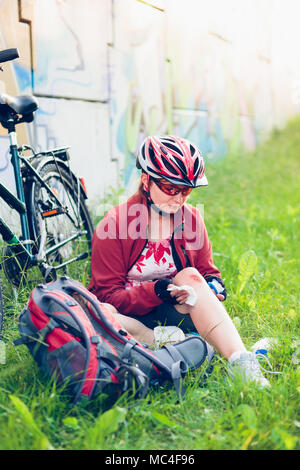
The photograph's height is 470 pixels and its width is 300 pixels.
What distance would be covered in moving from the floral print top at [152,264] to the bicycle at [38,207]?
Result: 20.3 inches

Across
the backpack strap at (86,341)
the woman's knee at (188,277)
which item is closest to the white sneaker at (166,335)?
the woman's knee at (188,277)

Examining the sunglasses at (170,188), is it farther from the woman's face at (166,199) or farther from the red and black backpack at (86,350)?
the red and black backpack at (86,350)

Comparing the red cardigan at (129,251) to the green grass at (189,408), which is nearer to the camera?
the green grass at (189,408)

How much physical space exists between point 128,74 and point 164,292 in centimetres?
348

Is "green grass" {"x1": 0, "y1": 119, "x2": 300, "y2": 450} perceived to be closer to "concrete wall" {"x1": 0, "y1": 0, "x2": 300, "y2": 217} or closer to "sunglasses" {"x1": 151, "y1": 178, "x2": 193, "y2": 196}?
"sunglasses" {"x1": 151, "y1": 178, "x2": 193, "y2": 196}

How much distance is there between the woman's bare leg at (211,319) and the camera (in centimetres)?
243

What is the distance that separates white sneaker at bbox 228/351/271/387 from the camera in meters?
2.29

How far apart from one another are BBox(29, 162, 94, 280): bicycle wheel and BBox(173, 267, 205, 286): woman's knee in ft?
2.80

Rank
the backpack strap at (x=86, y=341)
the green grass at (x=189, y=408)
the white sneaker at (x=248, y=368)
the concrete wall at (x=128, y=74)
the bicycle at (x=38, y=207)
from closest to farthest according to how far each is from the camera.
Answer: the green grass at (x=189, y=408) < the backpack strap at (x=86, y=341) < the white sneaker at (x=248, y=368) < the bicycle at (x=38, y=207) < the concrete wall at (x=128, y=74)

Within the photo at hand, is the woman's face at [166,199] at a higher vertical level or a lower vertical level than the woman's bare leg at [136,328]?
higher

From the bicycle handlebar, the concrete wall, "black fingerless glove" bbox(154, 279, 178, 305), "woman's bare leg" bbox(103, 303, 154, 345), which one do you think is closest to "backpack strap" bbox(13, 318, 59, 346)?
"woman's bare leg" bbox(103, 303, 154, 345)

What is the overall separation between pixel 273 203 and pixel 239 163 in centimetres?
239
